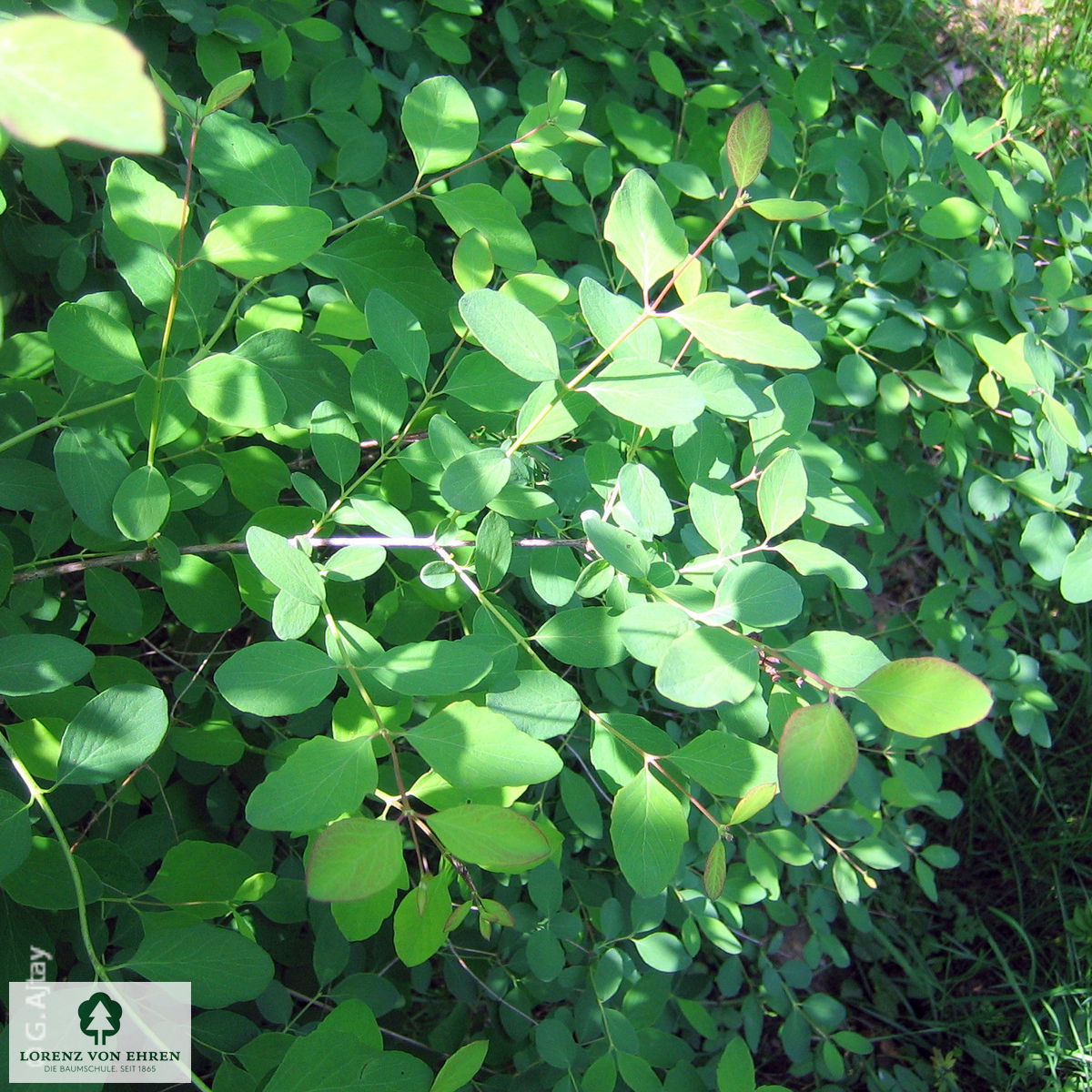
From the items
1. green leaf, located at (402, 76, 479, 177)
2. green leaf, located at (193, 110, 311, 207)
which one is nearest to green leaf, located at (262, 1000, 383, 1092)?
green leaf, located at (193, 110, 311, 207)

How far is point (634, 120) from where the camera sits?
1494mm

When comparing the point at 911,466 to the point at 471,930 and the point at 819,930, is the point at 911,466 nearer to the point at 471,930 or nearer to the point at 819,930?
the point at 819,930

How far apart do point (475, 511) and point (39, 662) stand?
423 millimetres

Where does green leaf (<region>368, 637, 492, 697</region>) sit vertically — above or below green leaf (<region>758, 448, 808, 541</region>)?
below

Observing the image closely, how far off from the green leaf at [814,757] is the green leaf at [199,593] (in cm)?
61

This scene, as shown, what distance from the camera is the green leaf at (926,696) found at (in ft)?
1.92

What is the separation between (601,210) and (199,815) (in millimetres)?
1224

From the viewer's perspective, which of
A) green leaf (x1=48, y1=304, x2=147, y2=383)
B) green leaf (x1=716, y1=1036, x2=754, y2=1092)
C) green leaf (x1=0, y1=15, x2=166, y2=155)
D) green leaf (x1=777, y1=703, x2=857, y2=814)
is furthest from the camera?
green leaf (x1=716, y1=1036, x2=754, y2=1092)

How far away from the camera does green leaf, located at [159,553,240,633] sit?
0.92 metres

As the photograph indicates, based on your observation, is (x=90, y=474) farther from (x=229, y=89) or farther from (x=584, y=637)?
(x=584, y=637)

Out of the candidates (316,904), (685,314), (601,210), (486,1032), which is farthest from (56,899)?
(601,210)

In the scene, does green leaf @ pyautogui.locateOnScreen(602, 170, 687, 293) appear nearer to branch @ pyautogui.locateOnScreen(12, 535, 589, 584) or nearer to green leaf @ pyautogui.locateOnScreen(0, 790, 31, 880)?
branch @ pyautogui.locateOnScreen(12, 535, 589, 584)

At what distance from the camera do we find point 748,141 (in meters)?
0.70

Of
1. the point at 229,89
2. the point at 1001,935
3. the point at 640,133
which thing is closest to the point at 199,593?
the point at 229,89
